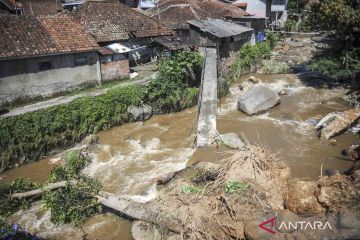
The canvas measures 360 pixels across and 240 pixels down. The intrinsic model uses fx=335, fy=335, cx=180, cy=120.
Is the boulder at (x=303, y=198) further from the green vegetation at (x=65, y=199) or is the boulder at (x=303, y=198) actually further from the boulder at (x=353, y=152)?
the green vegetation at (x=65, y=199)

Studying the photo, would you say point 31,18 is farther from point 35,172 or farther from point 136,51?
point 35,172

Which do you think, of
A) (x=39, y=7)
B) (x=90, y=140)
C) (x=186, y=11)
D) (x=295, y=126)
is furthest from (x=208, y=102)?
(x=39, y=7)

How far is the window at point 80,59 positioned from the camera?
21516 mm

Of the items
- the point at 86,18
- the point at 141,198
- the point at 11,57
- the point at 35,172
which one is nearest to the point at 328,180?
the point at 141,198

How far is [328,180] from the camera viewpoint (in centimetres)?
1029

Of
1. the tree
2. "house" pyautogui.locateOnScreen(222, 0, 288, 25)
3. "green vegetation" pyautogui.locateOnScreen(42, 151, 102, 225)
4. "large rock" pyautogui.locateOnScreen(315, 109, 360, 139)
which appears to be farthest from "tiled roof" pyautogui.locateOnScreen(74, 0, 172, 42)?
"house" pyautogui.locateOnScreen(222, 0, 288, 25)

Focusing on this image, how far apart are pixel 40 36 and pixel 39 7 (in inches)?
748

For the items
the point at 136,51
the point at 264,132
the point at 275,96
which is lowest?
the point at 264,132

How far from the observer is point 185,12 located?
32875mm

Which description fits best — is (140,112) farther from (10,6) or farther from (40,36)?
(10,6)

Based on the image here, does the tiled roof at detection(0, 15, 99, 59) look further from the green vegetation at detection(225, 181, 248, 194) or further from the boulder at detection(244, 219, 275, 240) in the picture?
the boulder at detection(244, 219, 275, 240)

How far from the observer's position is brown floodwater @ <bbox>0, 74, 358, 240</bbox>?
11652 millimetres

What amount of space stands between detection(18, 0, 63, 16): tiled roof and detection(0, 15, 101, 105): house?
16.0 meters

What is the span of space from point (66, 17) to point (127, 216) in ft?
55.7
